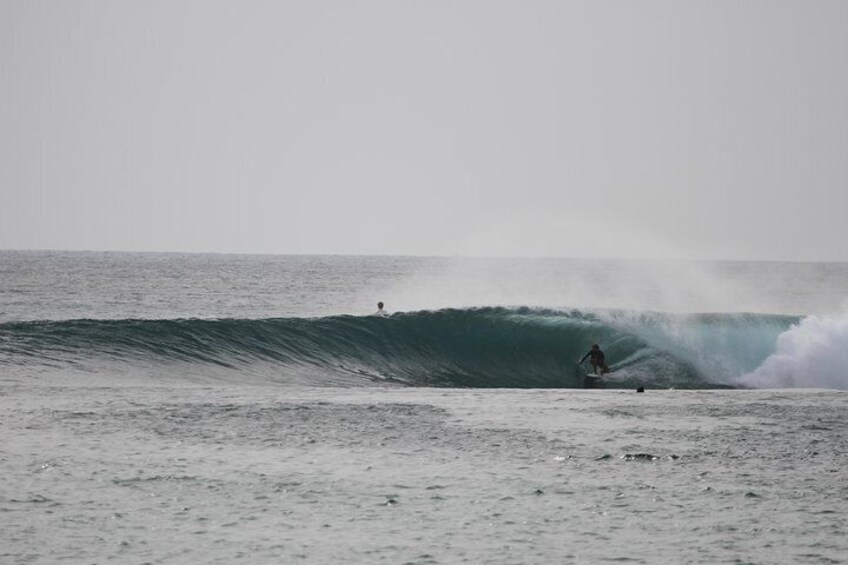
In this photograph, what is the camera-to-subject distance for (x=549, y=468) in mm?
12617

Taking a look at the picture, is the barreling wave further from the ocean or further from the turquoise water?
the ocean

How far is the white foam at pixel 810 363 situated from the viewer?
95.9 feet

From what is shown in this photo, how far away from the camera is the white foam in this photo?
95.9ft

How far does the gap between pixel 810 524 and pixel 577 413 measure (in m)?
7.69

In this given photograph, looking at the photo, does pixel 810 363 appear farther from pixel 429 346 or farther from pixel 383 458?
pixel 383 458

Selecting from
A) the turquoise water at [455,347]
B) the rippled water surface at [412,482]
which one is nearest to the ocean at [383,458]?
the rippled water surface at [412,482]

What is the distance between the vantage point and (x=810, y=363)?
1187 inches

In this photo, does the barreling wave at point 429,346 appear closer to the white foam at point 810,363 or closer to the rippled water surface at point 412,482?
the white foam at point 810,363

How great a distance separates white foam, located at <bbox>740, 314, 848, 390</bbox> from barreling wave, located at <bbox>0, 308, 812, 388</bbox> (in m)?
1.27

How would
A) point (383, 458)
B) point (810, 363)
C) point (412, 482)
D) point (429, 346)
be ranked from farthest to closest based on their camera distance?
point (429, 346) < point (810, 363) < point (383, 458) < point (412, 482)

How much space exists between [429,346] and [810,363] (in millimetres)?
11614

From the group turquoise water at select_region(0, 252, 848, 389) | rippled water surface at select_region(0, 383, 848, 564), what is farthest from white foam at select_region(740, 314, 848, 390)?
rippled water surface at select_region(0, 383, 848, 564)

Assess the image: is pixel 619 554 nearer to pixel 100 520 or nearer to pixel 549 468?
pixel 549 468

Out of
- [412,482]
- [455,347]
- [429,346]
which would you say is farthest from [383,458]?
[455,347]
